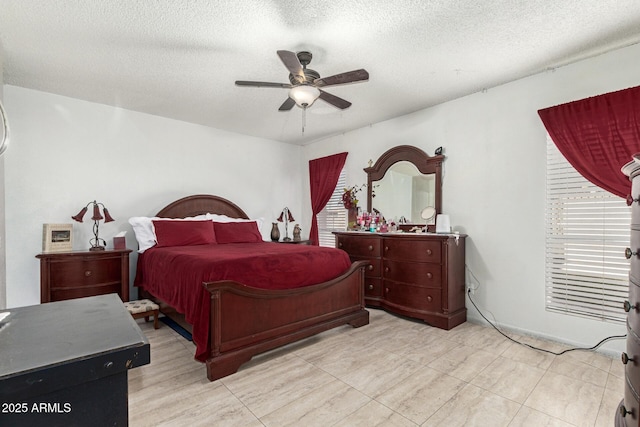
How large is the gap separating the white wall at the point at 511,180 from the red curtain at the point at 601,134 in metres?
0.14

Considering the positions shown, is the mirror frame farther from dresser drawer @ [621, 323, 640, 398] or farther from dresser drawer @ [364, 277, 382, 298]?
dresser drawer @ [621, 323, 640, 398]

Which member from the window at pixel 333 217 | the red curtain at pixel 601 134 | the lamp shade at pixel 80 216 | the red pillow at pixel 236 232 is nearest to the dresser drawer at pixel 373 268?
the window at pixel 333 217

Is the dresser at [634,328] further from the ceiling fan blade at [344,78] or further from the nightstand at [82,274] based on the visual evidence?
the nightstand at [82,274]

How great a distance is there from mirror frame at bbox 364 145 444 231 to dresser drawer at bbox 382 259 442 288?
615 millimetres

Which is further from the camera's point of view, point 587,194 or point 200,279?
point 587,194

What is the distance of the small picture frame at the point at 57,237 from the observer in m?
3.26

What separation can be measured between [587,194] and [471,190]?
1.02m

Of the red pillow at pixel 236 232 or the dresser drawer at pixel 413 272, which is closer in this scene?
the dresser drawer at pixel 413 272

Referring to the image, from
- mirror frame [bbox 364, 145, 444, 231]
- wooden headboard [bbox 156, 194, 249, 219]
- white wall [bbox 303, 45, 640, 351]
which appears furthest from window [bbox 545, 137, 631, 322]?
wooden headboard [bbox 156, 194, 249, 219]

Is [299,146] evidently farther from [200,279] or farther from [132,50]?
[200,279]

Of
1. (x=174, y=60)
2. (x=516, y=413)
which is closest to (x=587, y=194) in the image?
(x=516, y=413)

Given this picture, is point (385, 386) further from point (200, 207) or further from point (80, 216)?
point (80, 216)

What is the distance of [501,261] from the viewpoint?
10.7 ft

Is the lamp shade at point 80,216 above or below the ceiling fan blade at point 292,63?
below
